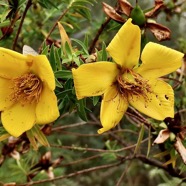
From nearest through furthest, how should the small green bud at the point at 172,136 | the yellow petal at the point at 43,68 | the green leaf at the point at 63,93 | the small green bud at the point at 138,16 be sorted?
the yellow petal at the point at 43,68, the green leaf at the point at 63,93, the small green bud at the point at 138,16, the small green bud at the point at 172,136

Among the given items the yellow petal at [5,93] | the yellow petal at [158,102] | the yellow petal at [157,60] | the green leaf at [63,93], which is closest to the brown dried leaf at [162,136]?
the yellow petal at [158,102]

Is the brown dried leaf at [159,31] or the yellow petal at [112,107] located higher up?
the brown dried leaf at [159,31]

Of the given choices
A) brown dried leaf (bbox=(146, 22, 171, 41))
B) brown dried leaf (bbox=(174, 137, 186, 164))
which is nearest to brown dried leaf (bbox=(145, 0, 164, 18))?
brown dried leaf (bbox=(146, 22, 171, 41))

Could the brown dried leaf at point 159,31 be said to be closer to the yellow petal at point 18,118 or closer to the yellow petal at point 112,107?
the yellow petal at point 112,107

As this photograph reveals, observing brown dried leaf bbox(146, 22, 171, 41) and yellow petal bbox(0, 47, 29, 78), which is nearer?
yellow petal bbox(0, 47, 29, 78)

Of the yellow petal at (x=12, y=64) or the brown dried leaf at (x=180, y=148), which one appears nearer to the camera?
the yellow petal at (x=12, y=64)

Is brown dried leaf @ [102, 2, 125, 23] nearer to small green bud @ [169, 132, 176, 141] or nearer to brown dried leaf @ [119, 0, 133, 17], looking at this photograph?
brown dried leaf @ [119, 0, 133, 17]
